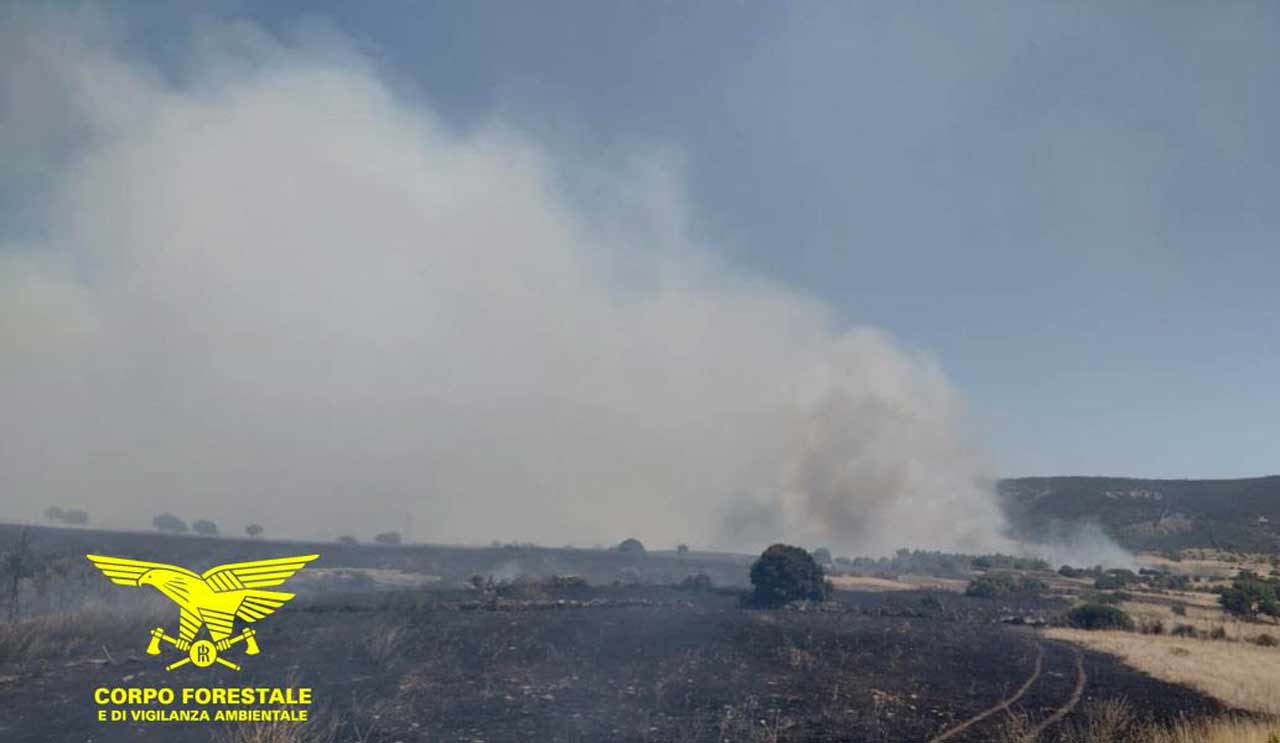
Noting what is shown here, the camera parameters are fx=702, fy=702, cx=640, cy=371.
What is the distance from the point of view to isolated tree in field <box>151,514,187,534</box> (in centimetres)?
10981

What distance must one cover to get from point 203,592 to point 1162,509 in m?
136

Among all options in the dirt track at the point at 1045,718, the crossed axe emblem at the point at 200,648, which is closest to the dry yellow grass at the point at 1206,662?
the dirt track at the point at 1045,718

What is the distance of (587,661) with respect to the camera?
24812 millimetres

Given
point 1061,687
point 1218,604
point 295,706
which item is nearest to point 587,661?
point 295,706

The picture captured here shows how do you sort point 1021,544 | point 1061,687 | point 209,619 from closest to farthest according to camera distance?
1. point 1061,687
2. point 209,619
3. point 1021,544

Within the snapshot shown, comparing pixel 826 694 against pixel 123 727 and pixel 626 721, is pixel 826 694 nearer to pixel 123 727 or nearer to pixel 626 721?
pixel 626 721

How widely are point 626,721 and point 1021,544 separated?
379ft

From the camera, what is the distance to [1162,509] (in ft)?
375

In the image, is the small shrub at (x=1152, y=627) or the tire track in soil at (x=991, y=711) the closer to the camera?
the tire track in soil at (x=991, y=711)

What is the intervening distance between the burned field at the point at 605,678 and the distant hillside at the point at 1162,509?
85.4 metres

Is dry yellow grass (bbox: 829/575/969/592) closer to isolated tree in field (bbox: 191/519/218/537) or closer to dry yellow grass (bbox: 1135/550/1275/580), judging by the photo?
dry yellow grass (bbox: 1135/550/1275/580)

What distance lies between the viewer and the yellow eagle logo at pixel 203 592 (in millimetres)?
18580

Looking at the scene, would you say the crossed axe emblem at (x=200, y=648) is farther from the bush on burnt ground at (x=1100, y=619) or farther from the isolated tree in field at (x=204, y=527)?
the isolated tree in field at (x=204, y=527)

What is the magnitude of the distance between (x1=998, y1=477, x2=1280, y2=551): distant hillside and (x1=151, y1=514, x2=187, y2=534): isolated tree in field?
140m
